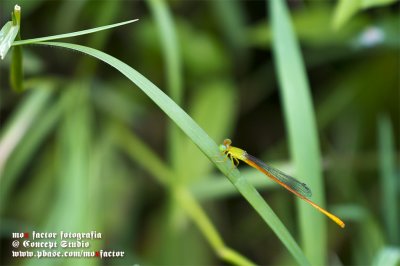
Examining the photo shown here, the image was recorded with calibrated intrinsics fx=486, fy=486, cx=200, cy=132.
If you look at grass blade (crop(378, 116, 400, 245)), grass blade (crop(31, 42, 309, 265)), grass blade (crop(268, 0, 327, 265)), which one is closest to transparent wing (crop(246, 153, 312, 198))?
grass blade (crop(268, 0, 327, 265))

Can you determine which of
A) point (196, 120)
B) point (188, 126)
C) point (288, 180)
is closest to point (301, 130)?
point (288, 180)

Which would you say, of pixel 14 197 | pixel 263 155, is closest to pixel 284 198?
pixel 263 155

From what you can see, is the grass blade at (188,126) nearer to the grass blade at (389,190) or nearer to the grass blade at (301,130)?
the grass blade at (301,130)

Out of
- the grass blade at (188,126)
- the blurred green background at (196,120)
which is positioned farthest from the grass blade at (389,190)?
the grass blade at (188,126)

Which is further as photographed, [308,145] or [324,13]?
[324,13]

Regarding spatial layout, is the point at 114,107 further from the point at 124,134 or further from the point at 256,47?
the point at 256,47

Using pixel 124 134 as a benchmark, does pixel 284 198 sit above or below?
below

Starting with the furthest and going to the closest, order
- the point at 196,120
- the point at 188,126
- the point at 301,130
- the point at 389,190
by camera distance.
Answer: the point at 196,120
the point at 389,190
the point at 301,130
the point at 188,126

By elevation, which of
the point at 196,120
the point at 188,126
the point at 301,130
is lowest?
the point at 188,126

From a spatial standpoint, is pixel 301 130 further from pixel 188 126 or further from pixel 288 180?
pixel 188 126
